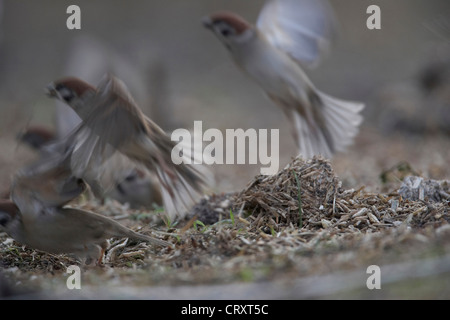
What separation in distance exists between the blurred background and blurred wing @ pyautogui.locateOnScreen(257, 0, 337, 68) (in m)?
1.01

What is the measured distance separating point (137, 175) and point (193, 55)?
9.72 metres

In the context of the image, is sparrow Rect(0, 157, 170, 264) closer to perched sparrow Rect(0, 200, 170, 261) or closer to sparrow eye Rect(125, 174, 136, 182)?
perched sparrow Rect(0, 200, 170, 261)

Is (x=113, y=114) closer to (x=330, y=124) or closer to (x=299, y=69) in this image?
(x=299, y=69)

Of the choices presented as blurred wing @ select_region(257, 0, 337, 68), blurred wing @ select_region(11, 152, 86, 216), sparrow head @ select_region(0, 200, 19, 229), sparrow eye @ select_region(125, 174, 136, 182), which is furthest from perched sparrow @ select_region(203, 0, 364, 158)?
sparrow head @ select_region(0, 200, 19, 229)

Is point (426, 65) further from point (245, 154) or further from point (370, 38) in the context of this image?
point (370, 38)

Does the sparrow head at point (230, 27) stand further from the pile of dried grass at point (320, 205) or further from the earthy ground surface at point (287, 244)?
the pile of dried grass at point (320, 205)

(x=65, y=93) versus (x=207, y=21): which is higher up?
(x=207, y=21)

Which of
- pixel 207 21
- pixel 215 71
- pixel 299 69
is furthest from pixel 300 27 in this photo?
pixel 215 71

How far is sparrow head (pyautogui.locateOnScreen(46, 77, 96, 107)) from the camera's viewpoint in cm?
388

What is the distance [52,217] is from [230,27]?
2.86 m

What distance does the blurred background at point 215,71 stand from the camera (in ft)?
25.0

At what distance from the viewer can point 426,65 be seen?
9.46 m

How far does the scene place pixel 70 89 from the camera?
394 centimetres

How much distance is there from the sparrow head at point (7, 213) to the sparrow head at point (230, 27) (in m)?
2.85
